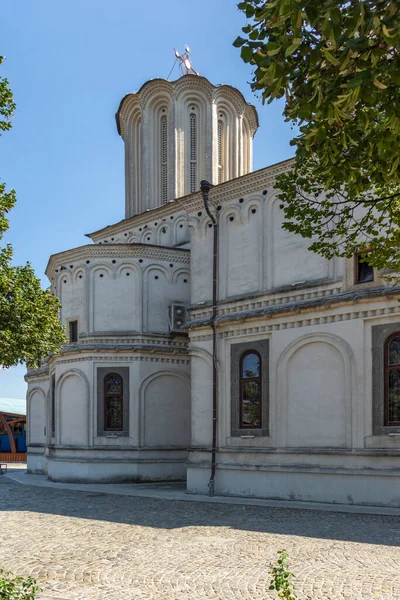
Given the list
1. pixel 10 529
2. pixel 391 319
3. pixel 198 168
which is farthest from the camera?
pixel 198 168

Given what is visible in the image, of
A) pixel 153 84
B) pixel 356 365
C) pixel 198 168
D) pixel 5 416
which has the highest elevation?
pixel 153 84

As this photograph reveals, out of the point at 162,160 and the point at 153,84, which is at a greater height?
the point at 153,84

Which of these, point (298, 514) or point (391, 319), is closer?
point (298, 514)

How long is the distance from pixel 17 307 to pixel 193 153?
19022 mm

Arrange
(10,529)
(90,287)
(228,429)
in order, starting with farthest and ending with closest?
(90,287)
(228,429)
(10,529)

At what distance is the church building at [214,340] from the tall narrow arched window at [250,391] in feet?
0.13

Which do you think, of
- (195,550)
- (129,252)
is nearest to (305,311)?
(195,550)

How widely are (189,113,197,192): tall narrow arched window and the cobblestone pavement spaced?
51.1ft

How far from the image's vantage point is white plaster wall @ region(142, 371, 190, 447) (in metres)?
26.2

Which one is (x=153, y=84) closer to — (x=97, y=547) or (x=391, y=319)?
(x=391, y=319)

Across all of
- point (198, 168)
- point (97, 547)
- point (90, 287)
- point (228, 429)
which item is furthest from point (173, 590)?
point (198, 168)

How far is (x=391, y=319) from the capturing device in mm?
17516

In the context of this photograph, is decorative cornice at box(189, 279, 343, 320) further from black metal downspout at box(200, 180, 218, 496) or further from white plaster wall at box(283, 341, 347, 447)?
white plaster wall at box(283, 341, 347, 447)

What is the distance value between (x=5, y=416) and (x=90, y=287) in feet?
83.4
